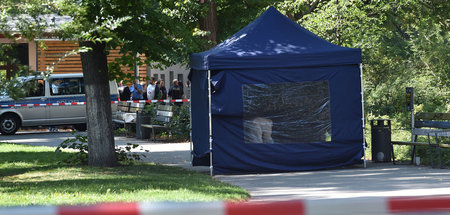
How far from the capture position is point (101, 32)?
38.1 feet

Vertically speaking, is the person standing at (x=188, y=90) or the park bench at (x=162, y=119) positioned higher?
the person standing at (x=188, y=90)

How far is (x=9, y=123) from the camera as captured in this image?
26469mm

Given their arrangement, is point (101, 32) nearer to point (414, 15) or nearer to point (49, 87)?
point (49, 87)

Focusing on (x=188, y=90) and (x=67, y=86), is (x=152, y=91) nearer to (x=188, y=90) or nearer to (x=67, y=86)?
(x=67, y=86)

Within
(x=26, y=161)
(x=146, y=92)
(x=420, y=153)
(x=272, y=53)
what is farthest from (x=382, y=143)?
(x=146, y=92)

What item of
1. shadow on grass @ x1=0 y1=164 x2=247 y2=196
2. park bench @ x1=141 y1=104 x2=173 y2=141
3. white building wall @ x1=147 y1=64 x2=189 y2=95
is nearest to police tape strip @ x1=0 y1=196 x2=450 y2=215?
shadow on grass @ x1=0 y1=164 x2=247 y2=196

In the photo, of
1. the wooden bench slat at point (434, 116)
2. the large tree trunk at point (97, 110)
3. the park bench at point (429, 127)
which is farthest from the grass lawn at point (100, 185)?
the wooden bench slat at point (434, 116)

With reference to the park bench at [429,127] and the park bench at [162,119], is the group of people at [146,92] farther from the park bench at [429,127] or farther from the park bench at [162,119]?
the park bench at [429,127]

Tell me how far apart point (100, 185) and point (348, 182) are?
12.5 ft

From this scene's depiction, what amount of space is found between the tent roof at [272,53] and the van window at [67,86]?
12.6m

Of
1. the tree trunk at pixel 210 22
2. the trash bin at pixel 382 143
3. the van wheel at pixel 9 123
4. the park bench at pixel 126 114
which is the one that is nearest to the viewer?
the trash bin at pixel 382 143

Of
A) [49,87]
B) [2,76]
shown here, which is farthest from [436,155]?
[49,87]

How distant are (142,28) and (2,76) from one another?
5.63 metres

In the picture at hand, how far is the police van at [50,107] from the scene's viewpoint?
2609cm
